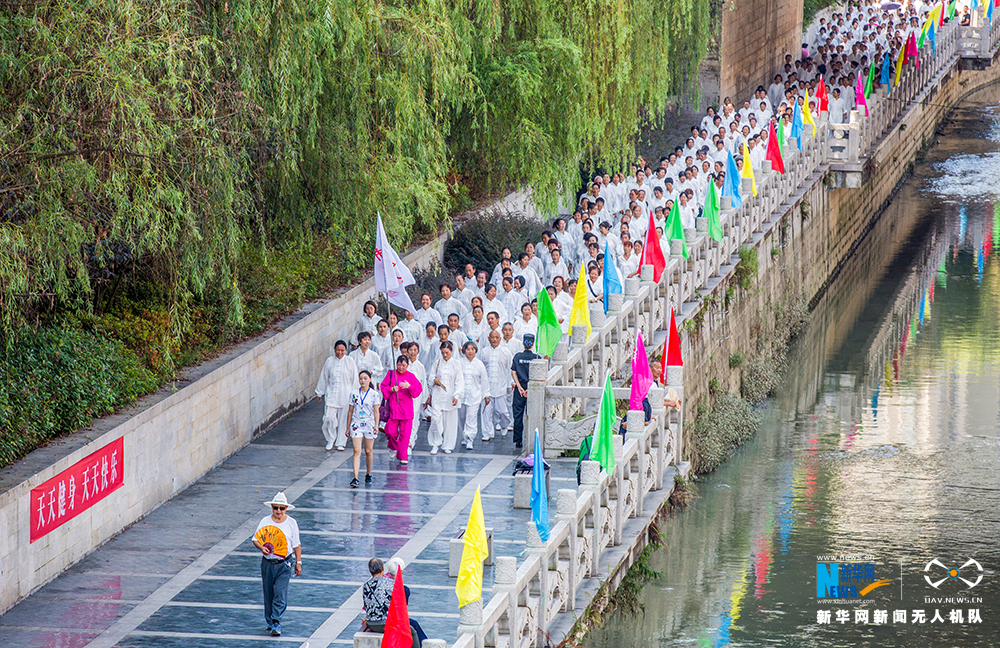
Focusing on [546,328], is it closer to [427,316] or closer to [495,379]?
[495,379]

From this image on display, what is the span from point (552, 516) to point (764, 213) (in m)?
13.3

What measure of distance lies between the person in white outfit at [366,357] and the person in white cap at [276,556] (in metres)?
5.24

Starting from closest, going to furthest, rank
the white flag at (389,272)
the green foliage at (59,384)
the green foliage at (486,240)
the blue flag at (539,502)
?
the blue flag at (539,502) → the green foliage at (59,384) → the white flag at (389,272) → the green foliage at (486,240)

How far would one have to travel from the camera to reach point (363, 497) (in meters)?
16.4

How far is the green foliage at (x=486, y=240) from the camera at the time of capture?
82.5ft

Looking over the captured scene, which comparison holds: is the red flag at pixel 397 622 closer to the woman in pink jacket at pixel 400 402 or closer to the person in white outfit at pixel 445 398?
the woman in pink jacket at pixel 400 402

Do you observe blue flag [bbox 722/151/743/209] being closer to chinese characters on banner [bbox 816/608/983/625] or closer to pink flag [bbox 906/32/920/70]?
chinese characters on banner [bbox 816/608/983/625]

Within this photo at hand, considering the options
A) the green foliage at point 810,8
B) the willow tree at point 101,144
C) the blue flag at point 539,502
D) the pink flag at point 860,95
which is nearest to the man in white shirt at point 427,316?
the willow tree at point 101,144

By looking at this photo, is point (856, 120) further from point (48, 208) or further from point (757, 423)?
point (48, 208)

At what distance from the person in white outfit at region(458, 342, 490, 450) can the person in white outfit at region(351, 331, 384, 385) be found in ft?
3.22

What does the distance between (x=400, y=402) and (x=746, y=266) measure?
1007cm

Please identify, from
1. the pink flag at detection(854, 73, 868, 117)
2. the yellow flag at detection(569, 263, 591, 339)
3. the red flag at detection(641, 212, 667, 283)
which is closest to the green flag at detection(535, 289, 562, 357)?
the yellow flag at detection(569, 263, 591, 339)

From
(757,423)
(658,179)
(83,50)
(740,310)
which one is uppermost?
(83,50)

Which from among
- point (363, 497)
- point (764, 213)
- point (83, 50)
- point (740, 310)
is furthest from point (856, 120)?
point (83, 50)
